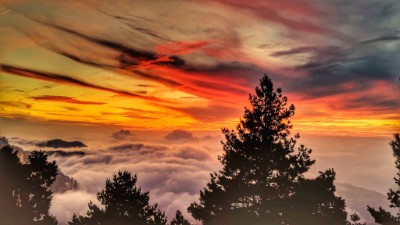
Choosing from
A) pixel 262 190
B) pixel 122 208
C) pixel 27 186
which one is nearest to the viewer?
pixel 262 190

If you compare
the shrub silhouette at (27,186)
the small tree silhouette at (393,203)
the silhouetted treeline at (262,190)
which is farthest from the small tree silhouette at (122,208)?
the small tree silhouette at (393,203)

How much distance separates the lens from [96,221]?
22.6 m

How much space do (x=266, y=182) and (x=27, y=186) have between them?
18.3 meters

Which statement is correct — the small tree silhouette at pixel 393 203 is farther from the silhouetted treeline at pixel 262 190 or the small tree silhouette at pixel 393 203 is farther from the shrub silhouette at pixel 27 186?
the shrub silhouette at pixel 27 186

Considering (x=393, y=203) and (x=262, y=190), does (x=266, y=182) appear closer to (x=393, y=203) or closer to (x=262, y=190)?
(x=262, y=190)

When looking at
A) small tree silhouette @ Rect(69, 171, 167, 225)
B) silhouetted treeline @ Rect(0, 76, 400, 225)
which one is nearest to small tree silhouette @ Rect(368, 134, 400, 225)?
silhouetted treeline @ Rect(0, 76, 400, 225)

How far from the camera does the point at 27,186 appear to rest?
2502cm

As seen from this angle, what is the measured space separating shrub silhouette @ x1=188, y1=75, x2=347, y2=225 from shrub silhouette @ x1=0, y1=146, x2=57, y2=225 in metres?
12.6

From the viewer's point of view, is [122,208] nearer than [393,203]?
No

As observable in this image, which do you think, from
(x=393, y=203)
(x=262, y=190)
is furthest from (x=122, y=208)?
(x=393, y=203)

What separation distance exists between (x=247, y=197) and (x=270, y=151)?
121 inches

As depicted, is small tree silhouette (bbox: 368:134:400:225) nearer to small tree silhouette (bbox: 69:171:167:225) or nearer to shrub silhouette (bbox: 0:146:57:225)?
small tree silhouette (bbox: 69:171:167:225)

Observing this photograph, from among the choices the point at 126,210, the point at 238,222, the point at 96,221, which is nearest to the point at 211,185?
the point at 238,222

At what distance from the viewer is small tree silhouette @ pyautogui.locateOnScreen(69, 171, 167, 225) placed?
75.2 feet
